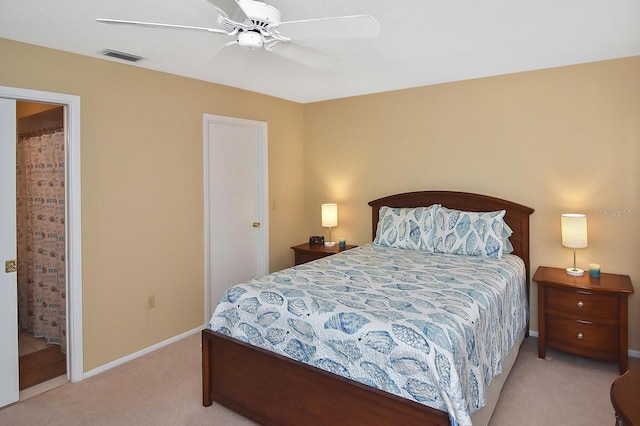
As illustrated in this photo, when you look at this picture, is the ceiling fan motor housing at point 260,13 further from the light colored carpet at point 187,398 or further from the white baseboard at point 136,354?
the white baseboard at point 136,354

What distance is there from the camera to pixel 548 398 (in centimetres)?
270

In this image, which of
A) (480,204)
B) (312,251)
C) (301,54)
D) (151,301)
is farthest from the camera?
(312,251)

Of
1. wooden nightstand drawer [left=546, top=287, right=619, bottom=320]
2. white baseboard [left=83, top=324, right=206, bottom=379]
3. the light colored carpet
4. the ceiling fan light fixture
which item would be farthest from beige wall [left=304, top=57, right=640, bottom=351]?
the ceiling fan light fixture

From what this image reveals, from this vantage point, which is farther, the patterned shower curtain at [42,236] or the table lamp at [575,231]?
the patterned shower curtain at [42,236]

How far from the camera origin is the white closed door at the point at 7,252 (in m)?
2.67

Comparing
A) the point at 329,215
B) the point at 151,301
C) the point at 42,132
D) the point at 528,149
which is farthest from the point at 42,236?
the point at 528,149

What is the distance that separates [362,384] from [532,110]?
2.94 metres

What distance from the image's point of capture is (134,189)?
340 centimetres

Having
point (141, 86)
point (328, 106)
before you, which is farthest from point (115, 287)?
point (328, 106)

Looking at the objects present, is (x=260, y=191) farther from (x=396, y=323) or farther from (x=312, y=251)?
(x=396, y=323)

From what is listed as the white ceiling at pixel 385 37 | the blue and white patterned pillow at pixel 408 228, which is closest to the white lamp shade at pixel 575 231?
the blue and white patterned pillow at pixel 408 228

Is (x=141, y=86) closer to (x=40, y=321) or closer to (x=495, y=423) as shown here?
(x=40, y=321)

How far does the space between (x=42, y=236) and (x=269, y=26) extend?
3.00 m

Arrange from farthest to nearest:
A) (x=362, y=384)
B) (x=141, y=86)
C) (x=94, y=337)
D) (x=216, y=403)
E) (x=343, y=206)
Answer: (x=343, y=206), (x=141, y=86), (x=94, y=337), (x=216, y=403), (x=362, y=384)
